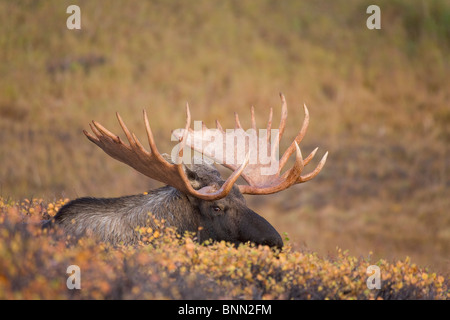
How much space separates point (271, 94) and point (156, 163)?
21.5 metres

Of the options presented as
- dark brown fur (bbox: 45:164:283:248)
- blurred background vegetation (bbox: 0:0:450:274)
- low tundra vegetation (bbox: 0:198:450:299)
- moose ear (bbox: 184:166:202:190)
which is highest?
blurred background vegetation (bbox: 0:0:450:274)

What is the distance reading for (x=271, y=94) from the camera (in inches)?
1086

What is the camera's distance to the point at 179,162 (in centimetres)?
626

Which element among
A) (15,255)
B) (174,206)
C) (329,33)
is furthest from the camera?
(329,33)

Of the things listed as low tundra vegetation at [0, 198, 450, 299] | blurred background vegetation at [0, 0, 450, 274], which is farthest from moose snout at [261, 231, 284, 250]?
blurred background vegetation at [0, 0, 450, 274]

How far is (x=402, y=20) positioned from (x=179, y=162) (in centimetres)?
2988

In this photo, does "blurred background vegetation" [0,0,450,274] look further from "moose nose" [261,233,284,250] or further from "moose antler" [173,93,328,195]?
"moose nose" [261,233,284,250]

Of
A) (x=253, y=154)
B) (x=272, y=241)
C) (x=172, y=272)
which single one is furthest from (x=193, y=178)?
(x=172, y=272)

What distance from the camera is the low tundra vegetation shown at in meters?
4.62

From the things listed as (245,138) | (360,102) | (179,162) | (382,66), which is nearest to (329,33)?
(382,66)

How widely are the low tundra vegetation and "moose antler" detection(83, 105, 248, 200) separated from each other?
52 centimetres
